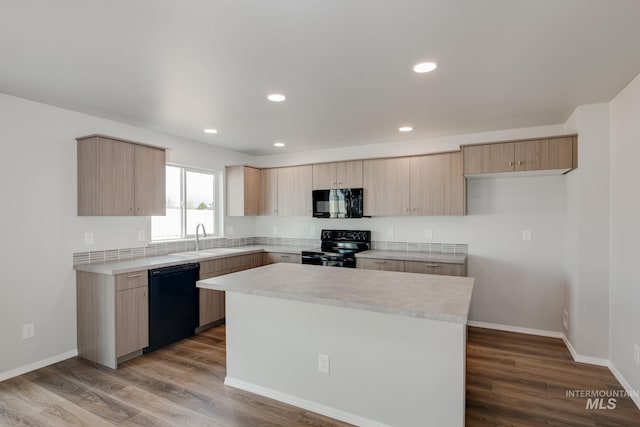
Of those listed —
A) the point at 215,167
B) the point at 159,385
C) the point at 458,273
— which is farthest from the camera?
the point at 215,167

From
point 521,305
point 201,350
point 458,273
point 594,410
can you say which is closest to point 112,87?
point 201,350

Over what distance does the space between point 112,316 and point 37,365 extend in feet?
2.72

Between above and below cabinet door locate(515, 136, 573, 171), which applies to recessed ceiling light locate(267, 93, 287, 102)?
above

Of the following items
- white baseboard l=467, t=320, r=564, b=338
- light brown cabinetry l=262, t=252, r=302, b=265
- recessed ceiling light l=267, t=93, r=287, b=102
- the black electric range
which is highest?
recessed ceiling light l=267, t=93, r=287, b=102

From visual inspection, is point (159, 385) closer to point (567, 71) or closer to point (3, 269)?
point (3, 269)

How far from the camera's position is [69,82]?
2.52 meters

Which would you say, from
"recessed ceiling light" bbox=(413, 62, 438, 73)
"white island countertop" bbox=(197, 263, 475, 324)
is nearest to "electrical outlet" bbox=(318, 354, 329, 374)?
"white island countertop" bbox=(197, 263, 475, 324)

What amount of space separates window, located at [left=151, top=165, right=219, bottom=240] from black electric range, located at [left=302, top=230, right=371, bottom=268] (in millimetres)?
1610

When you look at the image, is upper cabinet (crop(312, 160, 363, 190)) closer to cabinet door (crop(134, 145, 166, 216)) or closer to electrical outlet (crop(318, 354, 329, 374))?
cabinet door (crop(134, 145, 166, 216))

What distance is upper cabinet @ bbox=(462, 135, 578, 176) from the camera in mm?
3229

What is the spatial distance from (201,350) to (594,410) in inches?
134

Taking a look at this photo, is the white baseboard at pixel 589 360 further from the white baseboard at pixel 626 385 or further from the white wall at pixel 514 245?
the white wall at pixel 514 245

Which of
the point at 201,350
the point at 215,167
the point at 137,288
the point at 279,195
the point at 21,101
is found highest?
the point at 21,101

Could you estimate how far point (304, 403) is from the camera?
236 centimetres
